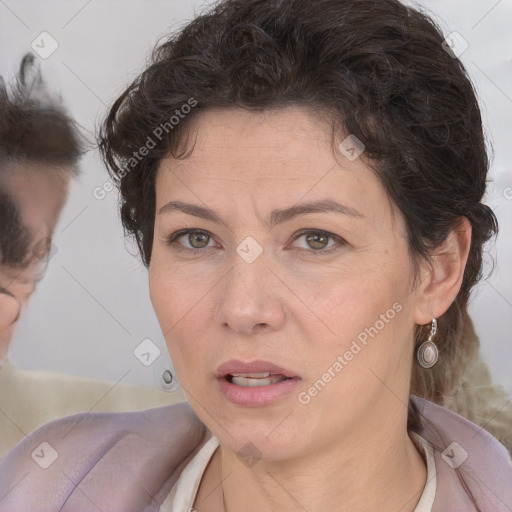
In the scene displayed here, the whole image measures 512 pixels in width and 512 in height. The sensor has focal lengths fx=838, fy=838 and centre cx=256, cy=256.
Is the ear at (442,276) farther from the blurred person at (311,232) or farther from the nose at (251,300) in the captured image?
the nose at (251,300)

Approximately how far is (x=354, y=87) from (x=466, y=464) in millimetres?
684

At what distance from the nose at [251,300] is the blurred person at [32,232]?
36.0 inches

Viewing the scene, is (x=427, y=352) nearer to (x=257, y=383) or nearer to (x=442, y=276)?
(x=442, y=276)

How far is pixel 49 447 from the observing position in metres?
1.58

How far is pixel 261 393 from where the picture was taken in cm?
121

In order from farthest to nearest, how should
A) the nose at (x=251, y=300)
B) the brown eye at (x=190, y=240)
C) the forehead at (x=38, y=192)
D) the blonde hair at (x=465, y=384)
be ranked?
the forehead at (x=38, y=192), the blonde hair at (x=465, y=384), the brown eye at (x=190, y=240), the nose at (x=251, y=300)

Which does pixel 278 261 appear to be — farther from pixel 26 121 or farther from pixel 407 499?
pixel 26 121

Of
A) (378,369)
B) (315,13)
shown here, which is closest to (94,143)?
(315,13)

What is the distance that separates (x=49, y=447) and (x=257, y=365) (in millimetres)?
592

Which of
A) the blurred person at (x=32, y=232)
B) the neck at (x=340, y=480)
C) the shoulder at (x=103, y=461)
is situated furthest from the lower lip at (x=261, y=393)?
the blurred person at (x=32, y=232)

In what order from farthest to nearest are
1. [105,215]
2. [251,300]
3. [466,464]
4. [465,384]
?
[105,215], [465,384], [466,464], [251,300]

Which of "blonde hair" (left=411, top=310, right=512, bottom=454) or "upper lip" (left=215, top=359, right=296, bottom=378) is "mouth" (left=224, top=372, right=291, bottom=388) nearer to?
"upper lip" (left=215, top=359, right=296, bottom=378)

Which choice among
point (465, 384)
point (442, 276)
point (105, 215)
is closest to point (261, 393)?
point (442, 276)

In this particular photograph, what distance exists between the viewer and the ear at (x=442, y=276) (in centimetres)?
135
